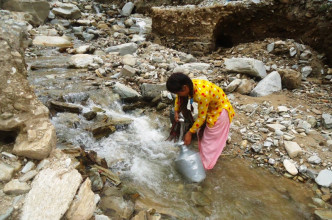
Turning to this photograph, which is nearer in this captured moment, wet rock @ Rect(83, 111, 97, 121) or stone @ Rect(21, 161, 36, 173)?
stone @ Rect(21, 161, 36, 173)

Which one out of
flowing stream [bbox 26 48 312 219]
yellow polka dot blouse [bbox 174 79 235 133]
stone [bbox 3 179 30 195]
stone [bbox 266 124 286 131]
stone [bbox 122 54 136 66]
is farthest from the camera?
stone [bbox 122 54 136 66]

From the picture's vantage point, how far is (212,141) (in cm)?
300

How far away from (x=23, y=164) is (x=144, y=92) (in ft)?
8.96

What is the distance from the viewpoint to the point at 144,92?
4.67 metres

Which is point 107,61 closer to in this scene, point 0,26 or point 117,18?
point 0,26

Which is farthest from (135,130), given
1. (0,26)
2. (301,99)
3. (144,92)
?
(301,99)

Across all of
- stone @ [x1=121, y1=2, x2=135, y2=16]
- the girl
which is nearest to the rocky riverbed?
the girl

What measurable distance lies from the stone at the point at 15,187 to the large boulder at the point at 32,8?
8.10m

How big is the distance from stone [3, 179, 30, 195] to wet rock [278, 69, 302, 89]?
4.56 metres

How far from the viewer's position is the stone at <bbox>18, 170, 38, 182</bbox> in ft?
6.78

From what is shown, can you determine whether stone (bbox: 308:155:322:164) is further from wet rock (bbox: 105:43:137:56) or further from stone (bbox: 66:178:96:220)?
wet rock (bbox: 105:43:137:56)

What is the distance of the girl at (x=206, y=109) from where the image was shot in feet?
7.84

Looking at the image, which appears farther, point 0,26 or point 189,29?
point 189,29

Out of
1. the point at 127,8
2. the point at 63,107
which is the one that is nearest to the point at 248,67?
the point at 63,107
